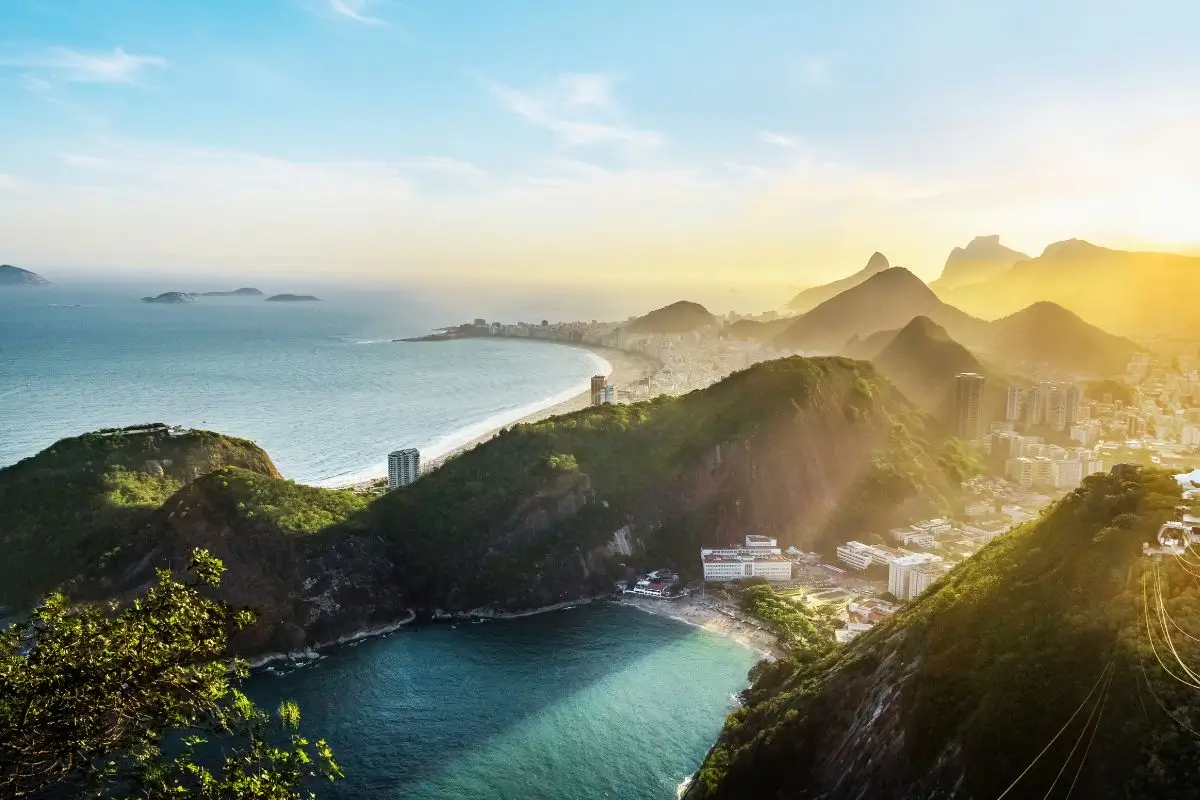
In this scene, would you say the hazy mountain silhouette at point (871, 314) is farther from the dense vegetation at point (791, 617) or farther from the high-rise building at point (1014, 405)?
the dense vegetation at point (791, 617)

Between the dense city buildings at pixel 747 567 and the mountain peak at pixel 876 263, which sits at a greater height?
the mountain peak at pixel 876 263

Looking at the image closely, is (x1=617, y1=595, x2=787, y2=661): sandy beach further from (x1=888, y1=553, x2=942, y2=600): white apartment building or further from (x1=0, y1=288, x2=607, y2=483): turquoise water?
(x1=0, y1=288, x2=607, y2=483): turquoise water

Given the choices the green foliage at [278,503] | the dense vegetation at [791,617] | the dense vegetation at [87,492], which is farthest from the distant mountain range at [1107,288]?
the dense vegetation at [87,492]

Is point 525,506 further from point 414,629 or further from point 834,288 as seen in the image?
point 834,288

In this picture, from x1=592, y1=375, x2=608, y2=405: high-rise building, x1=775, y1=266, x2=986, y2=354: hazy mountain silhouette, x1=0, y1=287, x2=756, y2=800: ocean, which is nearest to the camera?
x1=0, y1=287, x2=756, y2=800: ocean

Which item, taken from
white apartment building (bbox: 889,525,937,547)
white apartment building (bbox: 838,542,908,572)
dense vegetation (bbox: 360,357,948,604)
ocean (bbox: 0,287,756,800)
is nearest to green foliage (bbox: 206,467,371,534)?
dense vegetation (bbox: 360,357,948,604)

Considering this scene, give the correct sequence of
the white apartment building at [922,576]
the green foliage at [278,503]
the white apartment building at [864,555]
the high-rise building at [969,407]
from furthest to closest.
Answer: the high-rise building at [969,407]
the white apartment building at [864,555]
the green foliage at [278,503]
the white apartment building at [922,576]

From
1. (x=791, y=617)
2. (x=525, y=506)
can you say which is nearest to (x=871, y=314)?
(x=525, y=506)
